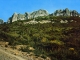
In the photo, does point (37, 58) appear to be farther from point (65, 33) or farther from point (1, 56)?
point (65, 33)

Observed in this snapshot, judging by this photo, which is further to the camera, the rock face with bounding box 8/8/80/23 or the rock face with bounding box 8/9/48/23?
the rock face with bounding box 8/9/48/23

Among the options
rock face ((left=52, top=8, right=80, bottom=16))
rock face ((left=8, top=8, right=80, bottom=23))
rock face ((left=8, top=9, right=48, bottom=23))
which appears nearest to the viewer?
rock face ((left=52, top=8, right=80, bottom=16))

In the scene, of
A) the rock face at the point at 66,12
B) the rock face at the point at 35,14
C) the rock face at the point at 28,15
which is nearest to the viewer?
the rock face at the point at 66,12

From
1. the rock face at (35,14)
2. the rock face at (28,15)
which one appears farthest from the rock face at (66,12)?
the rock face at (28,15)

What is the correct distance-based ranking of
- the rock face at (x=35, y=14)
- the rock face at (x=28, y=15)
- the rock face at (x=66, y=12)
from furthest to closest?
the rock face at (x=28, y=15), the rock face at (x=35, y=14), the rock face at (x=66, y=12)

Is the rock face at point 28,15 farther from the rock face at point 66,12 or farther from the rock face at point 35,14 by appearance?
the rock face at point 66,12

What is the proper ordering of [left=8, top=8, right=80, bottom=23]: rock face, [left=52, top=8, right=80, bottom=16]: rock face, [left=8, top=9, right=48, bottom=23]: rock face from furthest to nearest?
[left=8, top=9, right=48, bottom=23]: rock face < [left=8, top=8, right=80, bottom=23]: rock face < [left=52, top=8, right=80, bottom=16]: rock face

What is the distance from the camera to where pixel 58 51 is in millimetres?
27500

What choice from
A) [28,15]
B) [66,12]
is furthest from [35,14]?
[66,12]

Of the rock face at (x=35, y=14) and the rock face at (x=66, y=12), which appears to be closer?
the rock face at (x=66, y=12)

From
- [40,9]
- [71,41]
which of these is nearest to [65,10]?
[40,9]

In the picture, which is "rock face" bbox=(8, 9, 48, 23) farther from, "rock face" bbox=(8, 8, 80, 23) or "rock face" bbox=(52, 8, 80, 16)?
"rock face" bbox=(52, 8, 80, 16)

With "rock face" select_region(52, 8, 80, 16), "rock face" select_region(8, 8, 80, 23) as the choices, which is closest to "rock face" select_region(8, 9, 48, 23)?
"rock face" select_region(8, 8, 80, 23)

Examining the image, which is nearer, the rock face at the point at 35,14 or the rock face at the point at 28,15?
the rock face at the point at 35,14
